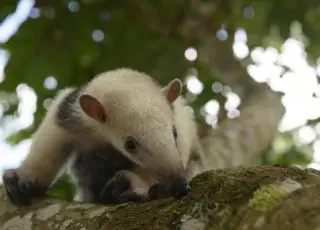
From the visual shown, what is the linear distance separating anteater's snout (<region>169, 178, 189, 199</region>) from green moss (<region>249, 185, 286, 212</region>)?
27 centimetres

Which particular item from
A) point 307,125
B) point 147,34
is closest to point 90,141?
point 147,34

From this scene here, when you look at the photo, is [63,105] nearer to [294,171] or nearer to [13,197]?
[13,197]

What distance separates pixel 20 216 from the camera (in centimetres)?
206

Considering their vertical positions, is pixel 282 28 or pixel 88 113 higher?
pixel 282 28

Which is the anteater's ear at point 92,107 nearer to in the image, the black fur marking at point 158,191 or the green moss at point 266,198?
the black fur marking at point 158,191

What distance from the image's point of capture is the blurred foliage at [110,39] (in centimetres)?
386

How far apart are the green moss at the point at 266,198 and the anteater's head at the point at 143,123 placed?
610mm

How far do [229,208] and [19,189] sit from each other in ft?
3.40

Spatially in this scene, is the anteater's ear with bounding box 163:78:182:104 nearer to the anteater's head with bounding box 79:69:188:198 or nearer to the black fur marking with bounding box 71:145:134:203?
the anteater's head with bounding box 79:69:188:198

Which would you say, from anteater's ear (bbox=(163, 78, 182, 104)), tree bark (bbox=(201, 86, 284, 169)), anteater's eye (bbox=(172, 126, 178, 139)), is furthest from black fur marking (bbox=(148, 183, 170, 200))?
tree bark (bbox=(201, 86, 284, 169))

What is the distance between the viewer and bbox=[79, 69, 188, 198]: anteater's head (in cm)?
233

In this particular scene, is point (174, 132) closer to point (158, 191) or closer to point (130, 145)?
point (130, 145)

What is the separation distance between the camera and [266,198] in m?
1.42

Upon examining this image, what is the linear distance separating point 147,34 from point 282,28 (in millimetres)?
1048
